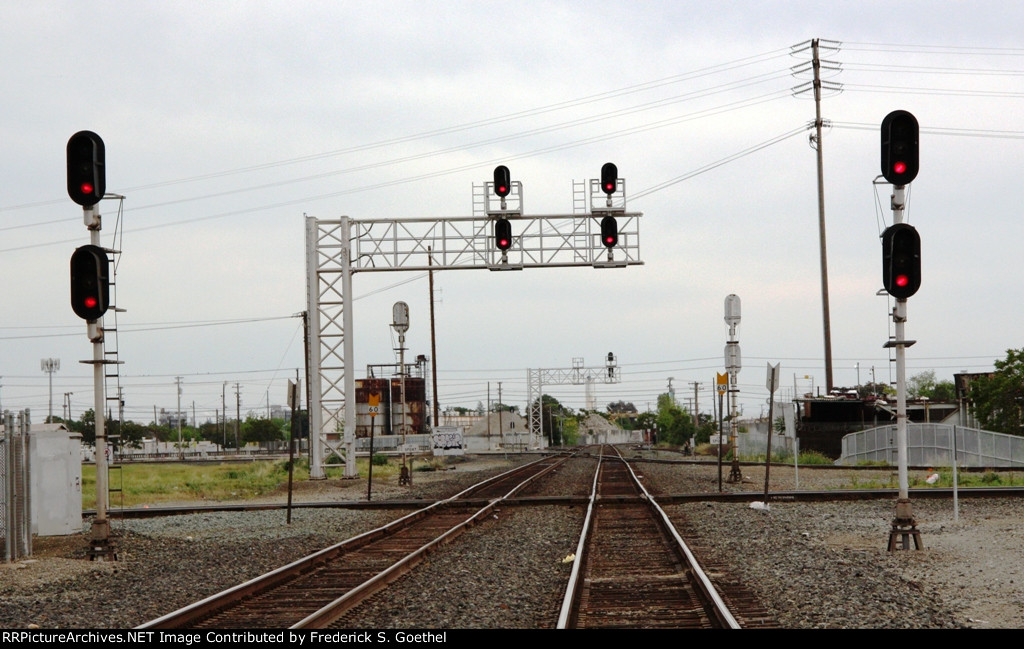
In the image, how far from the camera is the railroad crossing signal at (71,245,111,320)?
16.0m

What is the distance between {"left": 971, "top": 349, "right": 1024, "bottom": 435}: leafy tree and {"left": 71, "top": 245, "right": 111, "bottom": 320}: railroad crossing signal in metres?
42.0

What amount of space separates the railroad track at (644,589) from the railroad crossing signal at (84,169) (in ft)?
30.1

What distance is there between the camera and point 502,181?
76.5ft

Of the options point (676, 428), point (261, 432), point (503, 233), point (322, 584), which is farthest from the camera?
point (261, 432)

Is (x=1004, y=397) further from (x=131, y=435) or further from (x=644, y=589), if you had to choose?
(x=131, y=435)

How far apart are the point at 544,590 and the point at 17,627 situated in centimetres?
558

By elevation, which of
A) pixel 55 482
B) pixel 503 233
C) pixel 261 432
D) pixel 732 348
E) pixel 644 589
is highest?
pixel 503 233

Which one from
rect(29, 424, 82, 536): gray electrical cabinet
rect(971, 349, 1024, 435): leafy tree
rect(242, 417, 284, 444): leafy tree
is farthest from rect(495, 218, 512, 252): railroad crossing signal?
rect(242, 417, 284, 444): leafy tree

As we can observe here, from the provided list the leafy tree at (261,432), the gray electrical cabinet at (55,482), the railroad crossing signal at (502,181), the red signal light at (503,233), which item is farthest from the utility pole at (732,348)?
the leafy tree at (261,432)

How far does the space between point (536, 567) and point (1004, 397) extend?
39404 millimetres

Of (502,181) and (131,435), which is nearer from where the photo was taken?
(502,181)

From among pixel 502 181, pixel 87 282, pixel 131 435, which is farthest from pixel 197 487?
pixel 131 435

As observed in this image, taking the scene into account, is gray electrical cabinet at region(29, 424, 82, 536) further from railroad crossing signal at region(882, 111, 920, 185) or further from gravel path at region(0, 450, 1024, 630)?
railroad crossing signal at region(882, 111, 920, 185)

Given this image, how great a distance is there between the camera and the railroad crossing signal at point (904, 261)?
1499 cm
